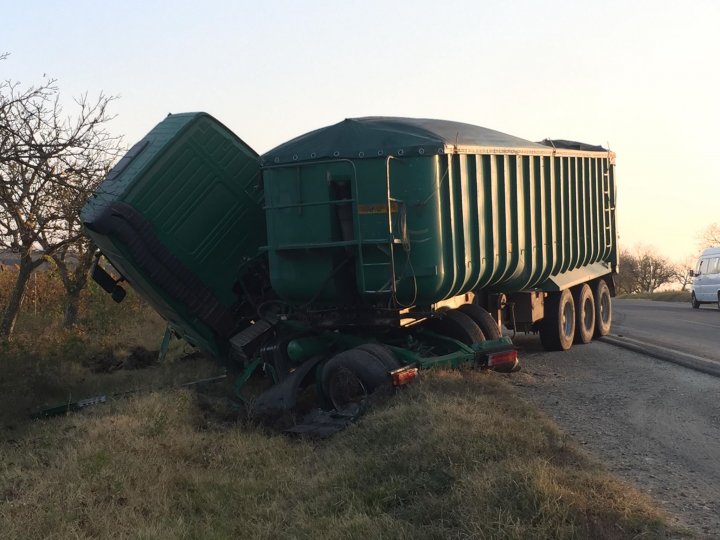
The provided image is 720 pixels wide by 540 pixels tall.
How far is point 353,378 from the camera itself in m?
8.53

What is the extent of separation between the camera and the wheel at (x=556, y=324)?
13.1 metres

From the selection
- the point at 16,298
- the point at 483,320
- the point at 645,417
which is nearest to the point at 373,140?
the point at 483,320

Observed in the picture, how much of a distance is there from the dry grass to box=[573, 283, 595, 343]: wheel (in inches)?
259

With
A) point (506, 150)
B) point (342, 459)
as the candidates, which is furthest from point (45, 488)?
point (506, 150)

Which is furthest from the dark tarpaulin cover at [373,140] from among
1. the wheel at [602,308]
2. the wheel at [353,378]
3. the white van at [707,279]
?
the white van at [707,279]

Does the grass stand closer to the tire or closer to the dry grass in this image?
the dry grass

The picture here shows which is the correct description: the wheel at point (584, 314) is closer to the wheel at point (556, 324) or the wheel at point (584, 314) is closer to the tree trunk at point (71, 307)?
the wheel at point (556, 324)

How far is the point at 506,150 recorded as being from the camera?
10586 mm

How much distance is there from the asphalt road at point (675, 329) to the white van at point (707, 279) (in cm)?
178

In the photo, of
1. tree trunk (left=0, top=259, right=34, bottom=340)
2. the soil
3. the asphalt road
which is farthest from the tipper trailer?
tree trunk (left=0, top=259, right=34, bottom=340)

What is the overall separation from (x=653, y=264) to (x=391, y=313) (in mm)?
50533

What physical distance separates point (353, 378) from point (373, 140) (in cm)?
270

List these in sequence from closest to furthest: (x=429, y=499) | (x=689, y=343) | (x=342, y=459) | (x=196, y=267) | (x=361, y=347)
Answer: (x=429, y=499) < (x=342, y=459) < (x=361, y=347) < (x=196, y=267) < (x=689, y=343)

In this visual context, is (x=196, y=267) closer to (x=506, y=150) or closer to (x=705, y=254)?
(x=506, y=150)
